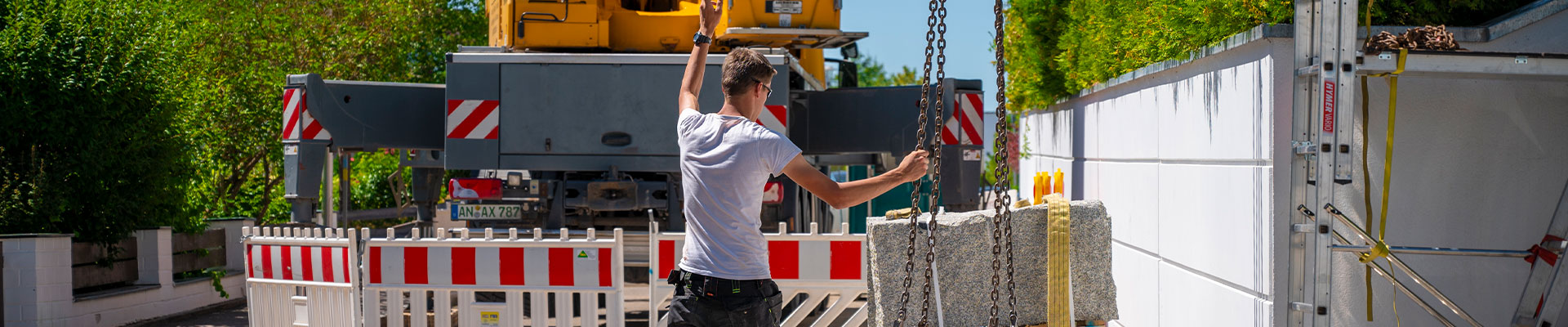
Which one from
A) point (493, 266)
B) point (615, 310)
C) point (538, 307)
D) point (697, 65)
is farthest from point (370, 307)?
point (697, 65)

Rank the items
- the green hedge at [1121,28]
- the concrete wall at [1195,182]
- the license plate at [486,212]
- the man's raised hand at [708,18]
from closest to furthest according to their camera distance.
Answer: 1. the man's raised hand at [708,18]
2. the concrete wall at [1195,182]
3. the green hedge at [1121,28]
4. the license plate at [486,212]

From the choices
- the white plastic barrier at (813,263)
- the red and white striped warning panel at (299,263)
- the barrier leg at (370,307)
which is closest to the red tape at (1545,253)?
the white plastic barrier at (813,263)

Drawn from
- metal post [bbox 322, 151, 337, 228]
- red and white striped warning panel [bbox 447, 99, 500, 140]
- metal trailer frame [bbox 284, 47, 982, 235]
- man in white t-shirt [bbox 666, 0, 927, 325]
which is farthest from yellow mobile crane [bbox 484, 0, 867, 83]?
man in white t-shirt [bbox 666, 0, 927, 325]

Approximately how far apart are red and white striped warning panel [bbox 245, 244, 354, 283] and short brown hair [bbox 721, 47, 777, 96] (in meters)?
3.87

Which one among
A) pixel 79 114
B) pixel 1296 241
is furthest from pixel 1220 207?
pixel 79 114

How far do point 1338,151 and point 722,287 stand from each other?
239cm

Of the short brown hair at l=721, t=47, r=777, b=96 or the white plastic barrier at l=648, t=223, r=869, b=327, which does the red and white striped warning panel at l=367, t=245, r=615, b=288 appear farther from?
the short brown hair at l=721, t=47, r=777, b=96

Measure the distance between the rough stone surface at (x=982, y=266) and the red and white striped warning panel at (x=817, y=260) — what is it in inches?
72.3

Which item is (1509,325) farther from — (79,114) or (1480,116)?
(79,114)

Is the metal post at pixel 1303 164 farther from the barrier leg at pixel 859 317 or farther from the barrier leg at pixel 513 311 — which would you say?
the barrier leg at pixel 513 311

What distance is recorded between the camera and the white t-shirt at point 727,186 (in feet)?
13.1

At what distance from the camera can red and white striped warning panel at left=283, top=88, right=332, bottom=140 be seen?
8.63 meters

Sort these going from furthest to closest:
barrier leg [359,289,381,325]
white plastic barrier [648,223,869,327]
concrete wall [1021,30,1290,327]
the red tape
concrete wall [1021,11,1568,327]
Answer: barrier leg [359,289,381,325] → white plastic barrier [648,223,869,327] → concrete wall [1021,30,1290,327] → concrete wall [1021,11,1568,327] → the red tape

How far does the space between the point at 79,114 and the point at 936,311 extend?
25.3ft
